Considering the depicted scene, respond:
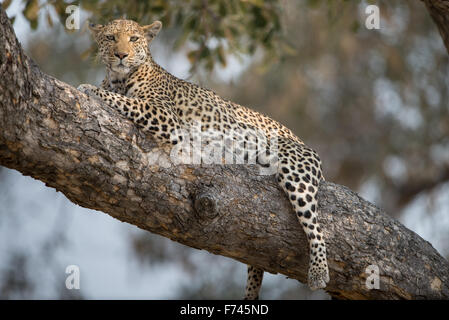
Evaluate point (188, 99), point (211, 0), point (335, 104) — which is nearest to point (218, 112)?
point (188, 99)

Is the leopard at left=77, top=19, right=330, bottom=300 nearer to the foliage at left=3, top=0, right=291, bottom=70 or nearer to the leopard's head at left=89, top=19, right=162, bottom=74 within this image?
the leopard's head at left=89, top=19, right=162, bottom=74

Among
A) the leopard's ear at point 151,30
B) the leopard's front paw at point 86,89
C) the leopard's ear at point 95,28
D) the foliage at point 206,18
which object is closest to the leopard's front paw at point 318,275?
the leopard's front paw at point 86,89

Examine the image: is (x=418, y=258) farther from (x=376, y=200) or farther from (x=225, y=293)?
(x=376, y=200)

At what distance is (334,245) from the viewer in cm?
647

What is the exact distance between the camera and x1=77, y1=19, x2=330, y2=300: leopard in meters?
6.31

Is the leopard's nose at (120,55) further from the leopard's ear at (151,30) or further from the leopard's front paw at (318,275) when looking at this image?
the leopard's front paw at (318,275)

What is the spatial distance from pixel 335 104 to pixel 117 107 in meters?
15.7

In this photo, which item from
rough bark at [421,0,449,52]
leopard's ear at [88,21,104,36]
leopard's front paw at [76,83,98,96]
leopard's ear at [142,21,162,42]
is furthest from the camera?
leopard's ear at [142,21,162,42]

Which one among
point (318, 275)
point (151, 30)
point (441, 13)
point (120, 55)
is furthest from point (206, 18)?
point (318, 275)

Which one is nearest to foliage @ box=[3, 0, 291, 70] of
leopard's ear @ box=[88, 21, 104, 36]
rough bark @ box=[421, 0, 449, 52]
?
leopard's ear @ box=[88, 21, 104, 36]

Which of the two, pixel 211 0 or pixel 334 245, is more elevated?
pixel 211 0

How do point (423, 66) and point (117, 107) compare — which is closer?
point (117, 107)

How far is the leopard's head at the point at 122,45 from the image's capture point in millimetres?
7195

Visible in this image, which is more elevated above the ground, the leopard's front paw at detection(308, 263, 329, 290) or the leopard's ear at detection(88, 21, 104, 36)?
the leopard's ear at detection(88, 21, 104, 36)
